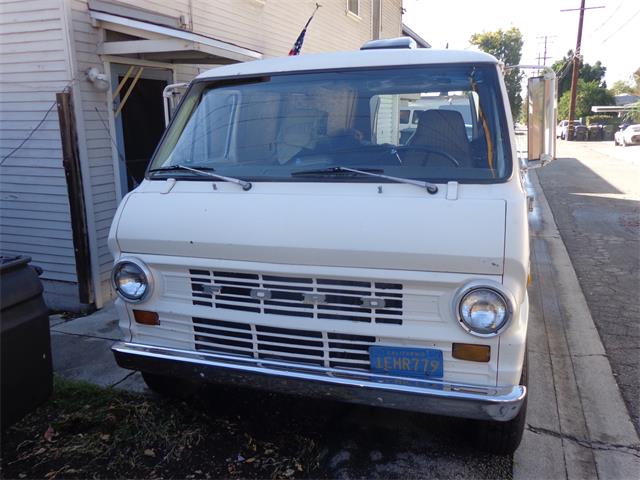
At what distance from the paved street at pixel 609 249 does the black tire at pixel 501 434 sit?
3.65 ft

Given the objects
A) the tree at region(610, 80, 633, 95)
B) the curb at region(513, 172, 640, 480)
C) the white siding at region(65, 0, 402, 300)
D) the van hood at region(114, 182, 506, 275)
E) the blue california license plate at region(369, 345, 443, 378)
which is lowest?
the curb at region(513, 172, 640, 480)

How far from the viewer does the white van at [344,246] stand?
2570 mm

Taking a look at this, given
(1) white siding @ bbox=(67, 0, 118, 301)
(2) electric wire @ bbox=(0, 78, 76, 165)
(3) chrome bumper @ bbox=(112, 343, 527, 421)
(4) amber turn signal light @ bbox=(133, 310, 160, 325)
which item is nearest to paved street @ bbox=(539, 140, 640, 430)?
(3) chrome bumper @ bbox=(112, 343, 527, 421)

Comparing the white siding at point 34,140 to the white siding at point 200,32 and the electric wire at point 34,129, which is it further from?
the white siding at point 200,32

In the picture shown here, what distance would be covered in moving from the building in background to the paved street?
4853mm

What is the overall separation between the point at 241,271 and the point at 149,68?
4.48m

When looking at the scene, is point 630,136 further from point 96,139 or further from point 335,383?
point 335,383

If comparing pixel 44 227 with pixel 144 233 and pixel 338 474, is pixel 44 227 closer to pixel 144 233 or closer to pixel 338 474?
pixel 144 233

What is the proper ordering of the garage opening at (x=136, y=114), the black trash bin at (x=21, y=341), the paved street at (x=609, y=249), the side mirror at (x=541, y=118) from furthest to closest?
the garage opening at (x=136, y=114)
the paved street at (x=609, y=249)
the side mirror at (x=541, y=118)
the black trash bin at (x=21, y=341)

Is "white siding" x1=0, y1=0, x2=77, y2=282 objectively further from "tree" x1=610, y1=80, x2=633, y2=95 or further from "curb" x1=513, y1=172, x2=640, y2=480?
"tree" x1=610, y1=80, x2=633, y2=95

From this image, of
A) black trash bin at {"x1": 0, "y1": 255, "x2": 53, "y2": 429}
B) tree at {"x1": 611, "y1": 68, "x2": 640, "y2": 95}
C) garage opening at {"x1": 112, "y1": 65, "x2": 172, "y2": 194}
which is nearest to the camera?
black trash bin at {"x1": 0, "y1": 255, "x2": 53, "y2": 429}

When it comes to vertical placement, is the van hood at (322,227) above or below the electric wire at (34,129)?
below

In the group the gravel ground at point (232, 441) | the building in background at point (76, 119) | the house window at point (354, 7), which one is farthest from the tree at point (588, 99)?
the gravel ground at point (232, 441)

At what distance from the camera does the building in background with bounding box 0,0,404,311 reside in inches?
208
